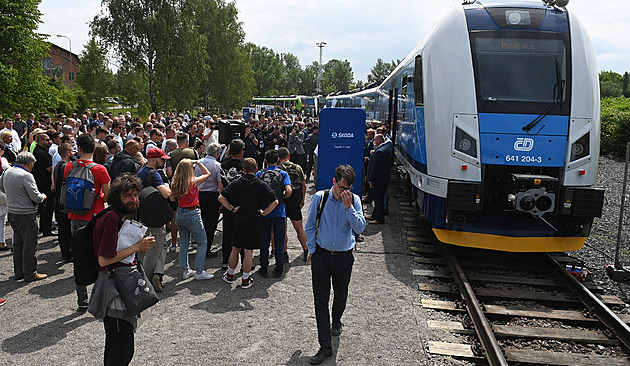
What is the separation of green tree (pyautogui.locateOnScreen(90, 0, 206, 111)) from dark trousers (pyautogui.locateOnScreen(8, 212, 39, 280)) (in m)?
27.5

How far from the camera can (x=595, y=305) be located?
595 centimetres

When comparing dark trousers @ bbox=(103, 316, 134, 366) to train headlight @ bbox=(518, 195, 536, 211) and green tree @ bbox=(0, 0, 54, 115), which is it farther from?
green tree @ bbox=(0, 0, 54, 115)

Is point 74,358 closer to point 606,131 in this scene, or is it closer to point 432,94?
point 432,94

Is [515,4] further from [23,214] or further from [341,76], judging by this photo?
[341,76]

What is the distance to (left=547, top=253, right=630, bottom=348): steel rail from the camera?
5.23m

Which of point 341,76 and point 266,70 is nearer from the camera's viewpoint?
point 266,70

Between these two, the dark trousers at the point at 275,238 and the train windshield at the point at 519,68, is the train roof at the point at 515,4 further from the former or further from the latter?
the dark trousers at the point at 275,238

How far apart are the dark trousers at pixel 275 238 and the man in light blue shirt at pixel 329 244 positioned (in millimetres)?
2213

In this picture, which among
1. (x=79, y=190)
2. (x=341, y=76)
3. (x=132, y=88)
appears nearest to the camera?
(x=79, y=190)

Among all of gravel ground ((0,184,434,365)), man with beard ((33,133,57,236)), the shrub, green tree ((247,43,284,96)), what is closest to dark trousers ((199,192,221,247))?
gravel ground ((0,184,434,365))

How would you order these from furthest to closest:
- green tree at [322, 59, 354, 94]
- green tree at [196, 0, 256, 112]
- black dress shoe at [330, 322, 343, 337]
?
1. green tree at [322, 59, 354, 94]
2. green tree at [196, 0, 256, 112]
3. black dress shoe at [330, 322, 343, 337]

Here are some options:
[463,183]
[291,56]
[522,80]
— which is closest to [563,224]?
[463,183]

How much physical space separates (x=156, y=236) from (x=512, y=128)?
16.7ft

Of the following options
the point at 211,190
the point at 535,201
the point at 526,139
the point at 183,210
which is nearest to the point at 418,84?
the point at 526,139
